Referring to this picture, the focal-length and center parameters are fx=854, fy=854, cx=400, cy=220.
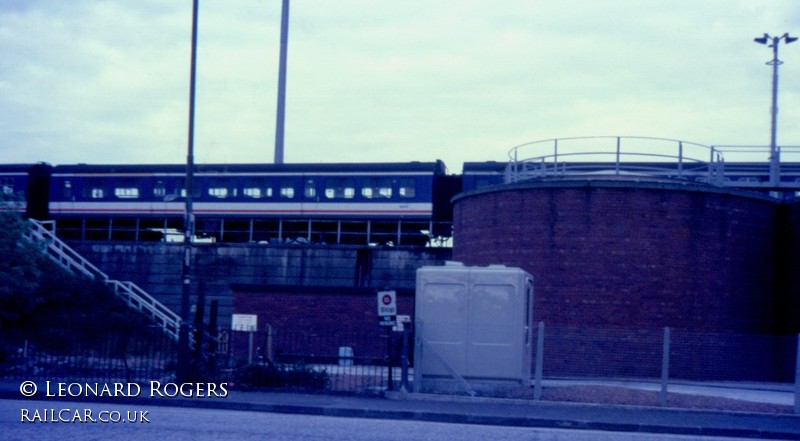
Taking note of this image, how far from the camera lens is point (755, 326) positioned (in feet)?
81.3

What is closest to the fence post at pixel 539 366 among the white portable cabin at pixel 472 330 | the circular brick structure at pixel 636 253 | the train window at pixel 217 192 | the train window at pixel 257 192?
the white portable cabin at pixel 472 330

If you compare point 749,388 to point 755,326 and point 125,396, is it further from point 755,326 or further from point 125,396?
point 125,396

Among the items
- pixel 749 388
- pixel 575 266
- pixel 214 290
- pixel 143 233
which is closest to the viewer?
pixel 749 388

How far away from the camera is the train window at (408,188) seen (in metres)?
39.6

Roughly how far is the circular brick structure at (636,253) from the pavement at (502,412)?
7137 millimetres

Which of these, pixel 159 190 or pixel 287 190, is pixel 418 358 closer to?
pixel 287 190

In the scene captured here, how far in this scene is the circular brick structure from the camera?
23234 millimetres

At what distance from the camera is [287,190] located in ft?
137

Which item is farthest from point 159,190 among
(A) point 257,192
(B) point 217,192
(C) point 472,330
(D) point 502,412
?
(D) point 502,412

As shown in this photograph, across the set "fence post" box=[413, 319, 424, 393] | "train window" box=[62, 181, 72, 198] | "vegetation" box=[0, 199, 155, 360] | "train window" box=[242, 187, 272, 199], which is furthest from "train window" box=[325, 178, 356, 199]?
"fence post" box=[413, 319, 424, 393]

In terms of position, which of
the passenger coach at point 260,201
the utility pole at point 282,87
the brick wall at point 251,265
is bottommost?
the brick wall at point 251,265

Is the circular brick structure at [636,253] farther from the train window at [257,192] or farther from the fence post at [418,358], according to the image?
the train window at [257,192]

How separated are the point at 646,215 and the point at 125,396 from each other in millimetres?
14500

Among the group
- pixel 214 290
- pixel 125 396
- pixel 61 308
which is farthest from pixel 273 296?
pixel 125 396
